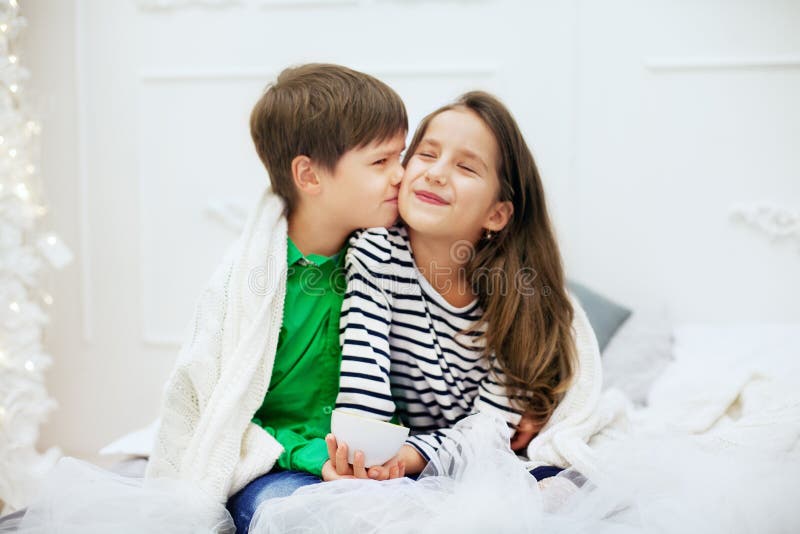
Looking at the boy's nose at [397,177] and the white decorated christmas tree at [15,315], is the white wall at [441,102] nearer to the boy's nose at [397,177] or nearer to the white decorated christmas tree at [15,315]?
the white decorated christmas tree at [15,315]

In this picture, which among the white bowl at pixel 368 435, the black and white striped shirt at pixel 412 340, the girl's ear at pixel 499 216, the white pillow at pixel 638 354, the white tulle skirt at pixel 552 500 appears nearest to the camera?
the white tulle skirt at pixel 552 500

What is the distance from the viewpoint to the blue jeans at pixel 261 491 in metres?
1.12

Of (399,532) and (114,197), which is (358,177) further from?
(114,197)

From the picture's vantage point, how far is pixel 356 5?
198 cm

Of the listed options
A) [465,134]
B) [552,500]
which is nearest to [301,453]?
[552,500]

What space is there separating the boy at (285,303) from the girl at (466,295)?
64mm

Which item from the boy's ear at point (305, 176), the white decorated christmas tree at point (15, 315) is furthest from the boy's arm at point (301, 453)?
the white decorated christmas tree at point (15, 315)

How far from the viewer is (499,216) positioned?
1.40 metres

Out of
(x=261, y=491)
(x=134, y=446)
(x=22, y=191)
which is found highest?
(x=22, y=191)

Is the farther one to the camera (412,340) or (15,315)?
(15,315)

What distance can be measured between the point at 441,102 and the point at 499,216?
0.69 m

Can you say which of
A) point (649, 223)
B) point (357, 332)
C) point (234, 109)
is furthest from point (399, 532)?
point (234, 109)

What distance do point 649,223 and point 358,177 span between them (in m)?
1.03

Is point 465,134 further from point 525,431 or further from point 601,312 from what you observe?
point 601,312
